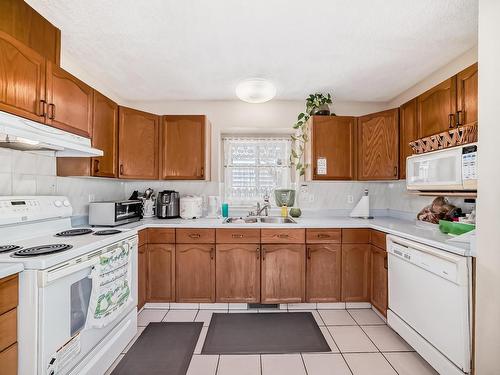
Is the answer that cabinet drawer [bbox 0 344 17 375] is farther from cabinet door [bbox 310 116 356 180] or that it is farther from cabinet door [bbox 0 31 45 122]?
cabinet door [bbox 310 116 356 180]

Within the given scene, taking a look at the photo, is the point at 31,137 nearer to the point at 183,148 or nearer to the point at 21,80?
the point at 21,80

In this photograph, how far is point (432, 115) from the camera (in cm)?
214

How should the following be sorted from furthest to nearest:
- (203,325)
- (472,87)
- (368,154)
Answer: (368,154) < (203,325) < (472,87)

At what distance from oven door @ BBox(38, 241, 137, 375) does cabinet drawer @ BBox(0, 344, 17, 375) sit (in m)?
0.09

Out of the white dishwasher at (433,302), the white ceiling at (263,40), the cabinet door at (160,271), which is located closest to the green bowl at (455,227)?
the white dishwasher at (433,302)

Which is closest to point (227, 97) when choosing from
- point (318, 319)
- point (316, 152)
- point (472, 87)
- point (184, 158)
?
Result: point (184, 158)

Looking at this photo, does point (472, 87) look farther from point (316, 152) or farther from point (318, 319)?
point (318, 319)

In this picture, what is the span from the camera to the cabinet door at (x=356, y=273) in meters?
2.59

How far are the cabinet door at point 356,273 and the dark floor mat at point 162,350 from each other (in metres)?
1.46

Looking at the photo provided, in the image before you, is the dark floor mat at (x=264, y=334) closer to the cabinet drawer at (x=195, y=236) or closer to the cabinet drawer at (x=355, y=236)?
the cabinet drawer at (x=195, y=236)

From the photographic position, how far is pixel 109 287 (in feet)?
5.64

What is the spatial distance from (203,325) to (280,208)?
1.57 meters

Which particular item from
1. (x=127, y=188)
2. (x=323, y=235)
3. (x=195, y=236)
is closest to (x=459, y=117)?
(x=323, y=235)

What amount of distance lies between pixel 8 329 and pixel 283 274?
2.01m
